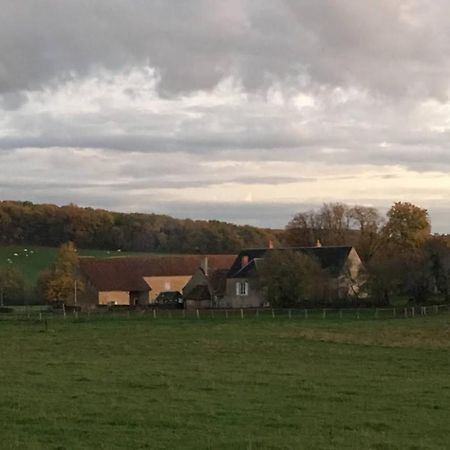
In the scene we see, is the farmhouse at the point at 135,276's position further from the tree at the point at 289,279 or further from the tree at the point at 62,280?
the tree at the point at 289,279

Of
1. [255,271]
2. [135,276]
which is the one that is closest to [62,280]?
[135,276]

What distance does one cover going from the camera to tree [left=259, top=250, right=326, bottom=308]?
66.2 metres

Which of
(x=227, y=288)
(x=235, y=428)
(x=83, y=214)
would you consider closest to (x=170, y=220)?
(x=83, y=214)

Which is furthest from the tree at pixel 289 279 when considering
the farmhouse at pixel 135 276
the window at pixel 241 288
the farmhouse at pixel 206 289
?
the farmhouse at pixel 135 276

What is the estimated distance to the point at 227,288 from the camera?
81438mm

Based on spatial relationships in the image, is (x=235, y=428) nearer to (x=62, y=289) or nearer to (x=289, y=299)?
(x=289, y=299)

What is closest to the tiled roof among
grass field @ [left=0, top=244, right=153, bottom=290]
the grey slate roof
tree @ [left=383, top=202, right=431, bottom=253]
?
the grey slate roof

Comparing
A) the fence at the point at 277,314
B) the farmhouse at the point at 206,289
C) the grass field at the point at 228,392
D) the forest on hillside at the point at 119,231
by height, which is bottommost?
the grass field at the point at 228,392

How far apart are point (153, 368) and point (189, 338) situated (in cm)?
1235

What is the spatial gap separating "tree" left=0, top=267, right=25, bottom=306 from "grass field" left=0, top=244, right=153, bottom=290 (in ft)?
37.7

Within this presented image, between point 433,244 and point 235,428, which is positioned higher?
point 433,244

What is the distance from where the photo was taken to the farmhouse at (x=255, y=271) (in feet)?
249

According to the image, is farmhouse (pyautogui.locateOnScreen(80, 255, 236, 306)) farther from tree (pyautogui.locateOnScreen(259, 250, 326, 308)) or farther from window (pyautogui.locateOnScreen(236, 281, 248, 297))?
tree (pyautogui.locateOnScreen(259, 250, 326, 308))

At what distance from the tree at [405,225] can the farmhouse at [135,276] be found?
63.3ft
